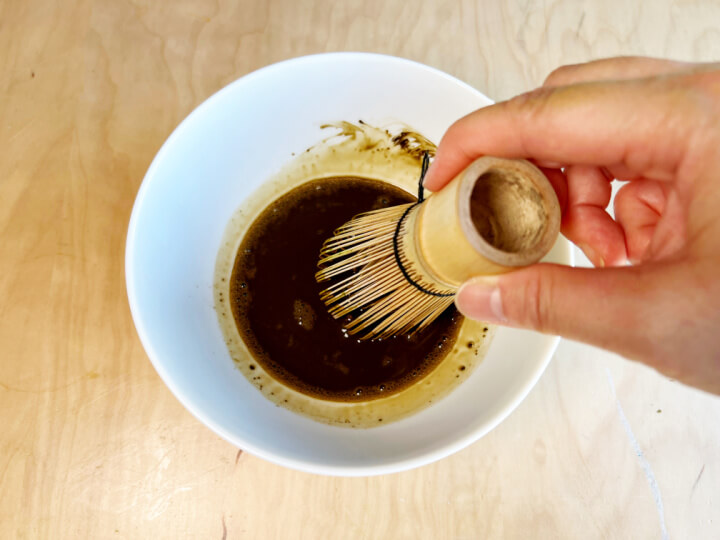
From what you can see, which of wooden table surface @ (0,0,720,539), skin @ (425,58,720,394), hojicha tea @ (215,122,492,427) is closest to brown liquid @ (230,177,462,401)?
hojicha tea @ (215,122,492,427)

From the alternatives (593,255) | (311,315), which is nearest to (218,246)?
(311,315)

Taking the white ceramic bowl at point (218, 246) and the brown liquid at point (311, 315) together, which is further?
the brown liquid at point (311, 315)

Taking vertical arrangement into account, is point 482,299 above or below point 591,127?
below

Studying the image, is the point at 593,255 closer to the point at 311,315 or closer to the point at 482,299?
the point at 482,299

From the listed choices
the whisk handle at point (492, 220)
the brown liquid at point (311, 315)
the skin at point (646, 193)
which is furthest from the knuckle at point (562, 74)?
the brown liquid at point (311, 315)

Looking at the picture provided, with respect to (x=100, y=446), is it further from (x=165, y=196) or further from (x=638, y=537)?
(x=638, y=537)

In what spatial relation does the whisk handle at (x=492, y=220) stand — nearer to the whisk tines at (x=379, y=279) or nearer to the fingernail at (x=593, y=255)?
the whisk tines at (x=379, y=279)

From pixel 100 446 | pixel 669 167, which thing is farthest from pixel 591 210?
pixel 100 446
